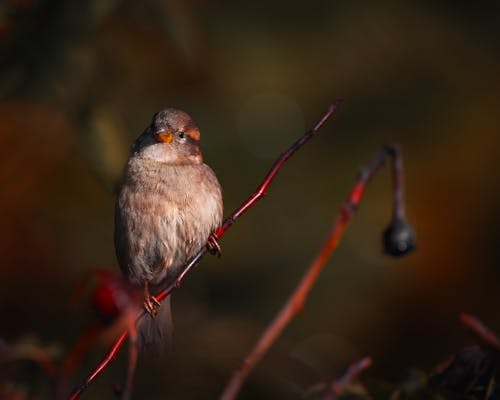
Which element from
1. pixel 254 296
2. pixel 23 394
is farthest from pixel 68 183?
A: pixel 23 394

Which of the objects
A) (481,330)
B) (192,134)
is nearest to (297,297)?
(481,330)

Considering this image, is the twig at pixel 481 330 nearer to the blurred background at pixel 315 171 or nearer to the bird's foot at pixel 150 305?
the bird's foot at pixel 150 305

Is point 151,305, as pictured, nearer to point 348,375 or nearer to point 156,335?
point 156,335

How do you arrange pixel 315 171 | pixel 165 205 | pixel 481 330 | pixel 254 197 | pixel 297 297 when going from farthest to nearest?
pixel 315 171 → pixel 165 205 → pixel 254 197 → pixel 481 330 → pixel 297 297

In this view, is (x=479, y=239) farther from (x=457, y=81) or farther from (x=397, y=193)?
(x=397, y=193)

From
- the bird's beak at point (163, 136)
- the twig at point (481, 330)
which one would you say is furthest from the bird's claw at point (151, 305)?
the twig at point (481, 330)
